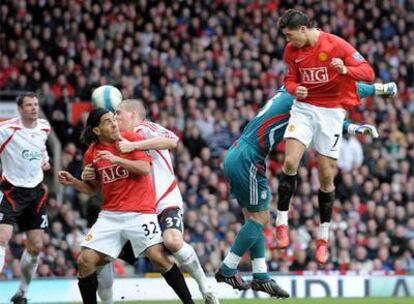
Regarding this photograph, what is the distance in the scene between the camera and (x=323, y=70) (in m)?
13.9

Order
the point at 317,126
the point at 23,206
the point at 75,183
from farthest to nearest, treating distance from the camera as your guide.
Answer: the point at 23,206 → the point at 317,126 → the point at 75,183

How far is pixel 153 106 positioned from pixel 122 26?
9.28 feet

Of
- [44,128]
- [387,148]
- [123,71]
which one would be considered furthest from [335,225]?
[44,128]

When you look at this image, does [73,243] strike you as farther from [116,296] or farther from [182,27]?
[182,27]

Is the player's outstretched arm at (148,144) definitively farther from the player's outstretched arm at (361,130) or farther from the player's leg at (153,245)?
the player's outstretched arm at (361,130)

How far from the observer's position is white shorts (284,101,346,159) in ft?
45.9

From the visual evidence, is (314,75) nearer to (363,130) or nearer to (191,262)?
(363,130)

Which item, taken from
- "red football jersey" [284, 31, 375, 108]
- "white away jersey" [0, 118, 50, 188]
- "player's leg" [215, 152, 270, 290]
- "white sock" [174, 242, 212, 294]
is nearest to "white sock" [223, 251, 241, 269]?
"player's leg" [215, 152, 270, 290]

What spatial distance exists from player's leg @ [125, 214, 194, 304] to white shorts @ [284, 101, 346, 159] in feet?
7.01

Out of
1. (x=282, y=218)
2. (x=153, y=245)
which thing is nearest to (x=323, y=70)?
(x=282, y=218)

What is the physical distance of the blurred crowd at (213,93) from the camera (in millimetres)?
22109

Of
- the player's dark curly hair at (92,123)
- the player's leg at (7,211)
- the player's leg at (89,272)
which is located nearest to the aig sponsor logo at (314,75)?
the player's dark curly hair at (92,123)

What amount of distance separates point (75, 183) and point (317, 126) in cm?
291

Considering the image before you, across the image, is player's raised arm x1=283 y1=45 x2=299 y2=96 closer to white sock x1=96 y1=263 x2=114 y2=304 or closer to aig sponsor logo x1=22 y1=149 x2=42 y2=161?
white sock x1=96 y1=263 x2=114 y2=304
